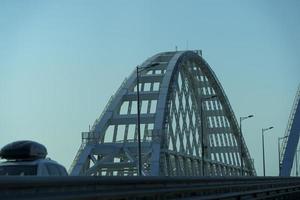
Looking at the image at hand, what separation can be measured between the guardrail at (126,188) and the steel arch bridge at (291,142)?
5528 cm

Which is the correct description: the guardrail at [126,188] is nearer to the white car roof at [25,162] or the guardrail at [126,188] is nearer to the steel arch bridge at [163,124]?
the white car roof at [25,162]

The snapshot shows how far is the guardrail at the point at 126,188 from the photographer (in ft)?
29.1

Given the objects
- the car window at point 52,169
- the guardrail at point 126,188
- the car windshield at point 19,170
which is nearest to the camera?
the guardrail at point 126,188

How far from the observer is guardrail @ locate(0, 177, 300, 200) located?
8.88m

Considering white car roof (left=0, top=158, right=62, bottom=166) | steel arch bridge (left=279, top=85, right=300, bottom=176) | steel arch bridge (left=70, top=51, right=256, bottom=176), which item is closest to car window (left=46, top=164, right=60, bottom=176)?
white car roof (left=0, top=158, right=62, bottom=166)

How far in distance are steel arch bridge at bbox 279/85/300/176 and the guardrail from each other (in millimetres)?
55281

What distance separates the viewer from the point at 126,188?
42.4 ft

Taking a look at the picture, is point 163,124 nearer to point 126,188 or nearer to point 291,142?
point 291,142

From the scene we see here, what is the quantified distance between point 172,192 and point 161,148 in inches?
1850

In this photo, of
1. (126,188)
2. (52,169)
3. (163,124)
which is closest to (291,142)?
(163,124)

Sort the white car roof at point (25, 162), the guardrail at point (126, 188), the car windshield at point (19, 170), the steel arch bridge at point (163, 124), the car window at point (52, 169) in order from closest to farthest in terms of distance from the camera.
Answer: the guardrail at point (126, 188) < the car windshield at point (19, 170) < the white car roof at point (25, 162) < the car window at point (52, 169) < the steel arch bridge at point (163, 124)

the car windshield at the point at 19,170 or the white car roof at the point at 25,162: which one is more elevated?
the white car roof at the point at 25,162

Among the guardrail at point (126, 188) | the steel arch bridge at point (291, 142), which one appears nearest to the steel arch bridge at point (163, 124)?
the steel arch bridge at point (291, 142)

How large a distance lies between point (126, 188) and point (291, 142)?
69.0 metres
